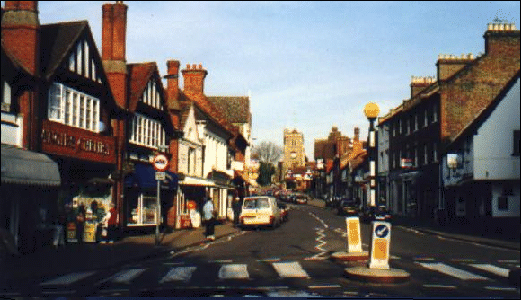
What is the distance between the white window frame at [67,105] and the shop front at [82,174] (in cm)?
62

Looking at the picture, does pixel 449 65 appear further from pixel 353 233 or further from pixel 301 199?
pixel 301 199

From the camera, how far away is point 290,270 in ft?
47.5

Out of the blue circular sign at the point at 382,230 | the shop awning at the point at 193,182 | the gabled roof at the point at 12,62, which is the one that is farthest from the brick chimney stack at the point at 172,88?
the blue circular sign at the point at 382,230

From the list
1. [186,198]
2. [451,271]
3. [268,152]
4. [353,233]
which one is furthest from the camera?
[268,152]

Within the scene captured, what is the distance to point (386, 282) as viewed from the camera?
12.3 m

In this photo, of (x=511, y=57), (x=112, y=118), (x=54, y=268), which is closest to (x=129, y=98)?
(x=112, y=118)

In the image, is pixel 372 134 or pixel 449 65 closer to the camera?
pixel 372 134

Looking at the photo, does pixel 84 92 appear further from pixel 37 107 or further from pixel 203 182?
pixel 203 182

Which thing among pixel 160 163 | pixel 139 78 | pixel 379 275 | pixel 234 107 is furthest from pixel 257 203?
pixel 234 107

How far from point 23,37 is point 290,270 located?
11949 millimetres

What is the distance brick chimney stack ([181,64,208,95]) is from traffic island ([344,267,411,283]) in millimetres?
40863

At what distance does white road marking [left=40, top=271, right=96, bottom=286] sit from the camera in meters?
12.6

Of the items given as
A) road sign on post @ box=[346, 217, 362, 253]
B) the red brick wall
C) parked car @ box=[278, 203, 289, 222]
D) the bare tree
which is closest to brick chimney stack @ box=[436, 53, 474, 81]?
the red brick wall

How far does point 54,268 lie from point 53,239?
6563 millimetres
